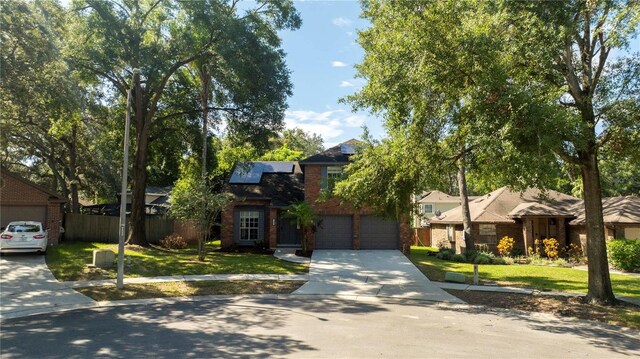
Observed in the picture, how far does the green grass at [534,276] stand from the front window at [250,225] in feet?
32.2

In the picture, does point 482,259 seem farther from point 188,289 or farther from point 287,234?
point 188,289

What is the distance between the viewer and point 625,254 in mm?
19516

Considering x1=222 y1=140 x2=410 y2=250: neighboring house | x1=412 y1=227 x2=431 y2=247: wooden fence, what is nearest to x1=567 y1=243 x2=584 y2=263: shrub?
x1=222 y1=140 x2=410 y2=250: neighboring house

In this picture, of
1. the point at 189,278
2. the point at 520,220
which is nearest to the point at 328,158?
the point at 189,278

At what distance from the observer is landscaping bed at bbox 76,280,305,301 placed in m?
12.8

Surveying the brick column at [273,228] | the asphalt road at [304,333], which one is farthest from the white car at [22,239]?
the brick column at [273,228]

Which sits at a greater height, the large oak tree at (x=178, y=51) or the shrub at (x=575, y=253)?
the large oak tree at (x=178, y=51)

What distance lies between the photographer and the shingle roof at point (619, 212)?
21484mm

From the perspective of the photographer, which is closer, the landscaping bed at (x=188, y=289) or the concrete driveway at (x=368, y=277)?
the landscaping bed at (x=188, y=289)

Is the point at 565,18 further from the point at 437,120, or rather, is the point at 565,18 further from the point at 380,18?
the point at 380,18

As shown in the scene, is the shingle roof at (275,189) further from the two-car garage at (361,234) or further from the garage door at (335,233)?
the two-car garage at (361,234)

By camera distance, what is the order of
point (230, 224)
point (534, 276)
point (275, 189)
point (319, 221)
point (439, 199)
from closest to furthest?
point (534, 276), point (319, 221), point (230, 224), point (275, 189), point (439, 199)

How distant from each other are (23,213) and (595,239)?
88.0 ft

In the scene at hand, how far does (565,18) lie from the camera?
11125 mm
